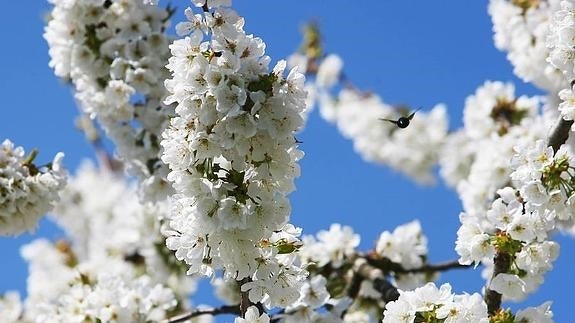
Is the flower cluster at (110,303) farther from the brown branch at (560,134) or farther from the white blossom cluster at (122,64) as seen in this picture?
the brown branch at (560,134)

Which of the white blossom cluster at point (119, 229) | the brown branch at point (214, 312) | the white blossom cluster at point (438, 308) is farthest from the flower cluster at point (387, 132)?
the white blossom cluster at point (438, 308)

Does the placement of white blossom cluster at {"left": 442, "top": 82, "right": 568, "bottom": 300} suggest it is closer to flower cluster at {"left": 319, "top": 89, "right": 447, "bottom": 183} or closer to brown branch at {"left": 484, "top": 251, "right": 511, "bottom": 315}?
brown branch at {"left": 484, "top": 251, "right": 511, "bottom": 315}

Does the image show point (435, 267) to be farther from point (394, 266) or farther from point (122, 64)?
point (122, 64)

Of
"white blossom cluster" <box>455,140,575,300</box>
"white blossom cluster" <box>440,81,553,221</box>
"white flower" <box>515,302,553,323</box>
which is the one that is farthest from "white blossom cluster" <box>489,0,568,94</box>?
"white flower" <box>515,302,553,323</box>

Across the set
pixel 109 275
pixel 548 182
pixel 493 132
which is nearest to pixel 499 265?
pixel 548 182

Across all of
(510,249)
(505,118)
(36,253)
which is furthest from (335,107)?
(510,249)
